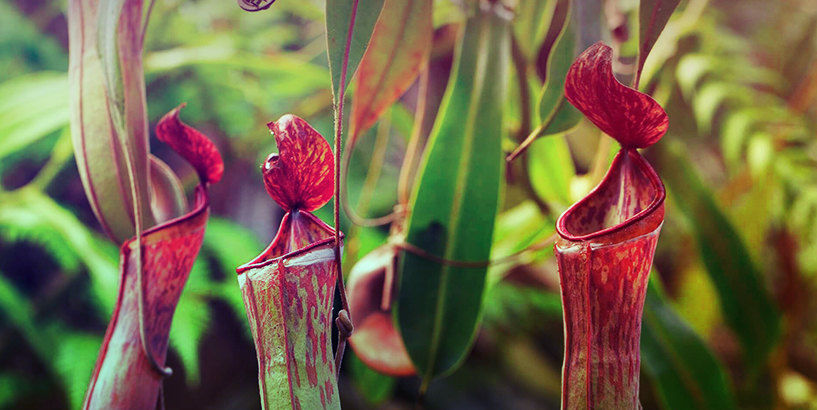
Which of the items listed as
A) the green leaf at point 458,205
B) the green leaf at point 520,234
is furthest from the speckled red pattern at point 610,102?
the green leaf at point 520,234

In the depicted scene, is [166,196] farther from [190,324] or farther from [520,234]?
[190,324]

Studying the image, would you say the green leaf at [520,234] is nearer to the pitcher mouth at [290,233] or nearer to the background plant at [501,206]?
the background plant at [501,206]

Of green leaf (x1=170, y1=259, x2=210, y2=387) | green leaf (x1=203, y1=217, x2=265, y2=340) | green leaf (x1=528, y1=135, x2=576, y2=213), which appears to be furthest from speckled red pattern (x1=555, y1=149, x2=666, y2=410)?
green leaf (x1=203, y1=217, x2=265, y2=340)

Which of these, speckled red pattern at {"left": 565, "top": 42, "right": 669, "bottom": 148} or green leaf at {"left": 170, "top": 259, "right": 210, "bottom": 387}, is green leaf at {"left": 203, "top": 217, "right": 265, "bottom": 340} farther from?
speckled red pattern at {"left": 565, "top": 42, "right": 669, "bottom": 148}

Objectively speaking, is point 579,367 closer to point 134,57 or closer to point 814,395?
point 134,57

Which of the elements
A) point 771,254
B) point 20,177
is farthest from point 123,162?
point 771,254

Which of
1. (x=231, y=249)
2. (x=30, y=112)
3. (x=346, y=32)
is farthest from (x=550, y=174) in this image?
(x=30, y=112)
